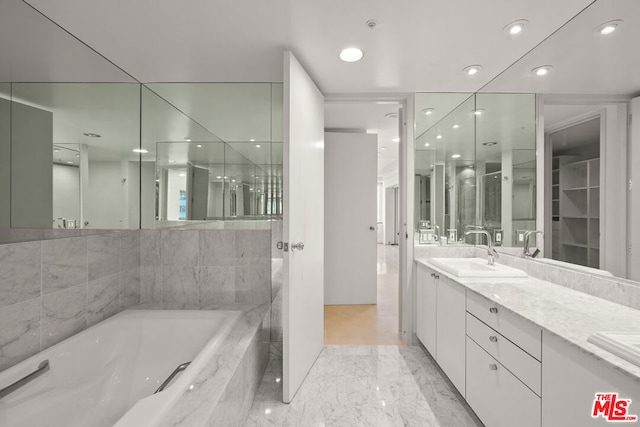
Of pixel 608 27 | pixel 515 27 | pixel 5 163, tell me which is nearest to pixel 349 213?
pixel 515 27

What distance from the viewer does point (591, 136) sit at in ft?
5.13

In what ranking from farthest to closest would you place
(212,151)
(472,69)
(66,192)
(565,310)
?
1. (212,151)
2. (472,69)
3. (66,192)
4. (565,310)

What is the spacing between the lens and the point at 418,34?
176 centimetres

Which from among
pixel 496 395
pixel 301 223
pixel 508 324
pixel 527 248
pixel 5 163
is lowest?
pixel 496 395

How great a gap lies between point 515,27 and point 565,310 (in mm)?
1557

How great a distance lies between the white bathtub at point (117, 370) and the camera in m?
1.29

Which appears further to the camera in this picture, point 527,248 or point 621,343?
point 527,248

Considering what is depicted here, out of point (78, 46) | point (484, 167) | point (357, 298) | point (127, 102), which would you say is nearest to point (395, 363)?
point (357, 298)

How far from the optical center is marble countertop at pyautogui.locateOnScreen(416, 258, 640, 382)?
0.99 meters

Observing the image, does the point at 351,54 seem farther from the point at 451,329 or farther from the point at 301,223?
the point at 451,329

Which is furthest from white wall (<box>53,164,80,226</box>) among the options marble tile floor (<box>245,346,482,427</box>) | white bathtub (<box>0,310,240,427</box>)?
marble tile floor (<box>245,346,482,427</box>)

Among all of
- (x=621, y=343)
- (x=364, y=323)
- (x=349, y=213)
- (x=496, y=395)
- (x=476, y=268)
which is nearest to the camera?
(x=621, y=343)

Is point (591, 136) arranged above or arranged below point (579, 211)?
above

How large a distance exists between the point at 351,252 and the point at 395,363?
1.57 m
